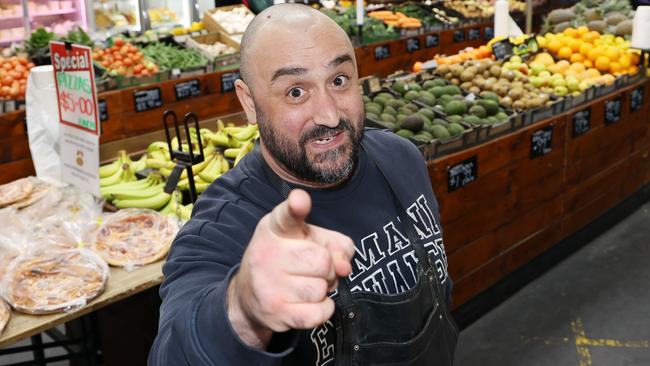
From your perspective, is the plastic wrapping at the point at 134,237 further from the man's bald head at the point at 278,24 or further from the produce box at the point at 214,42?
→ the produce box at the point at 214,42

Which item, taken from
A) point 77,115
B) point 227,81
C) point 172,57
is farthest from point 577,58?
point 77,115

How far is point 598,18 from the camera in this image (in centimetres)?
677

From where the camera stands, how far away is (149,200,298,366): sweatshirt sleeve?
1.10 metres

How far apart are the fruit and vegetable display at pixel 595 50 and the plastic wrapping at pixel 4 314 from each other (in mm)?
4439

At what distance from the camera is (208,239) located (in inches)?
61.0

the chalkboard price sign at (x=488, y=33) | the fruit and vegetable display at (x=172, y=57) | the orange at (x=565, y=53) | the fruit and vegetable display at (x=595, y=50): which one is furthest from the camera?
the chalkboard price sign at (x=488, y=33)

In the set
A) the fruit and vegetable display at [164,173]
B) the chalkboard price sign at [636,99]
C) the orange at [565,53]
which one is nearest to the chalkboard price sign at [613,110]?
the chalkboard price sign at [636,99]

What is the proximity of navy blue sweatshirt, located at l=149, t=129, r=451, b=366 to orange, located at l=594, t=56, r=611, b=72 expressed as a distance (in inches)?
150

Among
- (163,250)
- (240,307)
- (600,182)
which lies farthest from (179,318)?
(600,182)

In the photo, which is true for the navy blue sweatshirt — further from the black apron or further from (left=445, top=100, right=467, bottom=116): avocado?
(left=445, top=100, right=467, bottom=116): avocado

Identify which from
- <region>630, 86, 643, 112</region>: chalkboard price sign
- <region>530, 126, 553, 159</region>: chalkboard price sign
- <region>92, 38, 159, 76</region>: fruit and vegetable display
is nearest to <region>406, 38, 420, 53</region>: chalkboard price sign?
<region>92, 38, 159, 76</region>: fruit and vegetable display

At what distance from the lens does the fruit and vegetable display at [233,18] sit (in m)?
7.86

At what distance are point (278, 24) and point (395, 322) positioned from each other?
768mm

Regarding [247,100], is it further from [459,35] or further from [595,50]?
[459,35]
